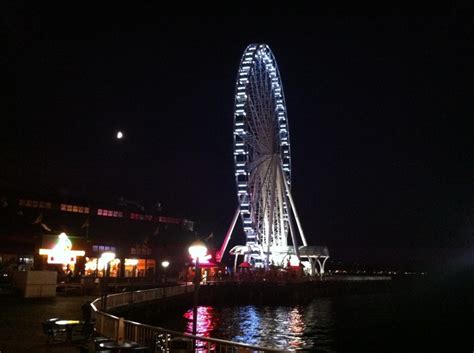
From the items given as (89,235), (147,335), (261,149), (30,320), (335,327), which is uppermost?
(261,149)

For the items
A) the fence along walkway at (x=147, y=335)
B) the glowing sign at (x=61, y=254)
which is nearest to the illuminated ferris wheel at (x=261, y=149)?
the glowing sign at (x=61, y=254)

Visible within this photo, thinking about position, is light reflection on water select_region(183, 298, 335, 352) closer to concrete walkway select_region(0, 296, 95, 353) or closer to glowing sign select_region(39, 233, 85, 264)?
concrete walkway select_region(0, 296, 95, 353)

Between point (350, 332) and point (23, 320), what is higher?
point (23, 320)

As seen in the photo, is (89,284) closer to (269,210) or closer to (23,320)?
(23,320)

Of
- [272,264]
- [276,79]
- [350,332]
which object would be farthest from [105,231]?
[350,332]

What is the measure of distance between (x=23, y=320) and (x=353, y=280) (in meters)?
74.6

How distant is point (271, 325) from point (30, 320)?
2161 centimetres

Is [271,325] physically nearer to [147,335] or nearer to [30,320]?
[30,320]

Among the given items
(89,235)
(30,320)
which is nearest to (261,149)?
(89,235)

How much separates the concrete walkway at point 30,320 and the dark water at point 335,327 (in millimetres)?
9233

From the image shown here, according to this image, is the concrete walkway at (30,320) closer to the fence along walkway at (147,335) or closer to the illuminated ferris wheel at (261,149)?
the fence along walkway at (147,335)

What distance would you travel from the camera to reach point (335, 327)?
3900 cm

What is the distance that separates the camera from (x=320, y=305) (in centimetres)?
5956

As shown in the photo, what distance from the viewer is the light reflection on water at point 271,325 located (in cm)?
3091
